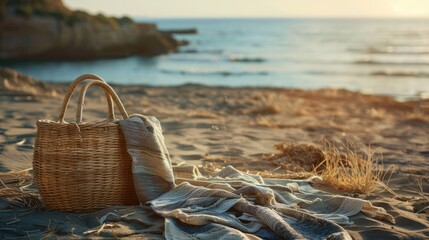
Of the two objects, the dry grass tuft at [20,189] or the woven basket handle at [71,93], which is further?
the dry grass tuft at [20,189]

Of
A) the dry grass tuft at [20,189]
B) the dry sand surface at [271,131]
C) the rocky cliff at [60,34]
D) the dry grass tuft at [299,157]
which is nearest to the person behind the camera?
the dry grass tuft at [20,189]

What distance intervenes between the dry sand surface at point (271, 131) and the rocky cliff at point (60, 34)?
763 inches

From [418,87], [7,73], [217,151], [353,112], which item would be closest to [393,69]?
[418,87]

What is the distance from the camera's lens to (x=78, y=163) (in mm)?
3977

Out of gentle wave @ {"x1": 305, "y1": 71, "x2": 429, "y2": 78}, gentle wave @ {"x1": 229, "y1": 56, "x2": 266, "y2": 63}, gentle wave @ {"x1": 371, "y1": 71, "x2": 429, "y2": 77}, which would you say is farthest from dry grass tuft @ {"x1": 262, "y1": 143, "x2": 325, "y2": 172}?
gentle wave @ {"x1": 229, "y1": 56, "x2": 266, "y2": 63}

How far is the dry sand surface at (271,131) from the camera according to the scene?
4846mm

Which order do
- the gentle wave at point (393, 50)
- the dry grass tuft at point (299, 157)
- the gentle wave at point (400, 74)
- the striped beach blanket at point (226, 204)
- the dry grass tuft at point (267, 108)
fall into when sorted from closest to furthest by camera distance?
the striped beach blanket at point (226, 204)
the dry grass tuft at point (299, 157)
the dry grass tuft at point (267, 108)
the gentle wave at point (400, 74)
the gentle wave at point (393, 50)

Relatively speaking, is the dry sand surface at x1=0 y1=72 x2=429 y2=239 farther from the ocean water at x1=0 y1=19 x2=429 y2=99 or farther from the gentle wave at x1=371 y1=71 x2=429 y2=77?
the gentle wave at x1=371 y1=71 x2=429 y2=77

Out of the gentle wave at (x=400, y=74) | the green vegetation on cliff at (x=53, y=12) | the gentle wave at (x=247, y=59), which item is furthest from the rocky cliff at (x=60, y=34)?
the gentle wave at (x=400, y=74)

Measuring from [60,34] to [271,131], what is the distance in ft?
90.0

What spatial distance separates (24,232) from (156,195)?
932 millimetres

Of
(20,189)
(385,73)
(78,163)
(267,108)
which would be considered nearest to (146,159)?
(78,163)

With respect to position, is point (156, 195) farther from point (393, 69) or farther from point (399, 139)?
point (393, 69)

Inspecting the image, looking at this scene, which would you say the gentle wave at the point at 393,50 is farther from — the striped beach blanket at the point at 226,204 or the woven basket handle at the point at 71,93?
the woven basket handle at the point at 71,93
